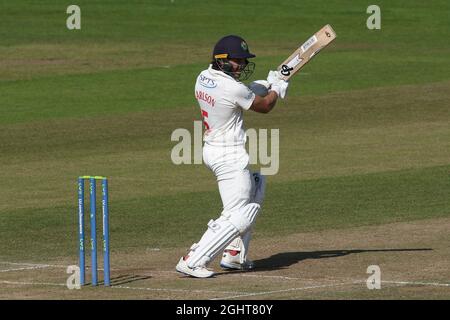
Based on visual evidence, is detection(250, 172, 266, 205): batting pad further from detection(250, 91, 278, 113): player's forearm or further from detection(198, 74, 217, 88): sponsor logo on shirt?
detection(198, 74, 217, 88): sponsor logo on shirt

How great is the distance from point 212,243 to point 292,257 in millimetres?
1426

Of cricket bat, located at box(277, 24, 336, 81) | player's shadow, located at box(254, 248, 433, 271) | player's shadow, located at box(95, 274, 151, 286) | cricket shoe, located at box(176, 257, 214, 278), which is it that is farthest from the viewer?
cricket bat, located at box(277, 24, 336, 81)

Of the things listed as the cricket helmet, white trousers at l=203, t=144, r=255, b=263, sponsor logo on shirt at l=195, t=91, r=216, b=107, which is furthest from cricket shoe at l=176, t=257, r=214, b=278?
the cricket helmet

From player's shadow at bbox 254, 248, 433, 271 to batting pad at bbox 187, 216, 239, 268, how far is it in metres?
0.68

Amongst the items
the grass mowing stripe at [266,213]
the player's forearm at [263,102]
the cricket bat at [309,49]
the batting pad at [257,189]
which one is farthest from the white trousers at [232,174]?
the grass mowing stripe at [266,213]

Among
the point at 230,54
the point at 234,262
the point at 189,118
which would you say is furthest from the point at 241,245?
the point at 189,118

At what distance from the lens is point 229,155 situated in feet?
41.9

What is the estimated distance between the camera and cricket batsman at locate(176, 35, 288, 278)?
1247cm

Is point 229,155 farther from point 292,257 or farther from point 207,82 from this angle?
point 292,257

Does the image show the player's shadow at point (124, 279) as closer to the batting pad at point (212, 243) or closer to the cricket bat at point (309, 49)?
the batting pad at point (212, 243)

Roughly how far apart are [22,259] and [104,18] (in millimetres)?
25596

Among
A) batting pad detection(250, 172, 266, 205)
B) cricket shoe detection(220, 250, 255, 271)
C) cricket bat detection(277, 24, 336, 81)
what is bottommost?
cricket shoe detection(220, 250, 255, 271)

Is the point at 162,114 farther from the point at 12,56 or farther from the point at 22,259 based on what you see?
the point at 22,259
